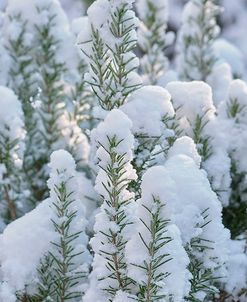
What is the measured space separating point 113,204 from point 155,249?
4.5 inches

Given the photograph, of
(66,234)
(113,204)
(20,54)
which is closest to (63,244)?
(66,234)

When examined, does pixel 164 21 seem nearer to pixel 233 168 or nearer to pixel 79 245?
pixel 233 168

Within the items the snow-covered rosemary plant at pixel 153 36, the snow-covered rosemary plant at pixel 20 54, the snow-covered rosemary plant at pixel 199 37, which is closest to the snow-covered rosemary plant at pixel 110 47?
the snow-covered rosemary plant at pixel 20 54

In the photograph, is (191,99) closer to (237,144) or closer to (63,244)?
(237,144)

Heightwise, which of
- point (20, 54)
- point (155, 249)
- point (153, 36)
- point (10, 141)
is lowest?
point (155, 249)

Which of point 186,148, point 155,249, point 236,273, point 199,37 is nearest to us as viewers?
point 155,249

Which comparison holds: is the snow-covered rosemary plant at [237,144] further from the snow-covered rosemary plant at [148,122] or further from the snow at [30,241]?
the snow at [30,241]

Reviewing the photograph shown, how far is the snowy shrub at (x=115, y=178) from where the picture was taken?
1.02 metres

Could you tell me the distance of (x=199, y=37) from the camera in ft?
7.97

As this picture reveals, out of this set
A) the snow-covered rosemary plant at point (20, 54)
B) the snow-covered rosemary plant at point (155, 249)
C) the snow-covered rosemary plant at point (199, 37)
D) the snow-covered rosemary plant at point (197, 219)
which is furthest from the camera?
the snow-covered rosemary plant at point (199, 37)

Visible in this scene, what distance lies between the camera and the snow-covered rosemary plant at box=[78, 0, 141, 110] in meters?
1.22

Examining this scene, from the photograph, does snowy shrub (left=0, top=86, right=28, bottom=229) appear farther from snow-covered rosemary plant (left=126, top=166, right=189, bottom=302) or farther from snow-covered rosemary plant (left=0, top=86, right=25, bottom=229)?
snow-covered rosemary plant (left=126, top=166, right=189, bottom=302)

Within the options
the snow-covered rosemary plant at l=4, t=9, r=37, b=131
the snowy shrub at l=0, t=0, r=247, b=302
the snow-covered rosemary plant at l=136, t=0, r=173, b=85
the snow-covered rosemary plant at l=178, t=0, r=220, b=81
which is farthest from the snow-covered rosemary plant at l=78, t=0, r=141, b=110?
the snow-covered rosemary plant at l=178, t=0, r=220, b=81

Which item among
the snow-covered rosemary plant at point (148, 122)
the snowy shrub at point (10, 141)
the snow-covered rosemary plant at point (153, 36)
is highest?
the snow-covered rosemary plant at point (153, 36)
